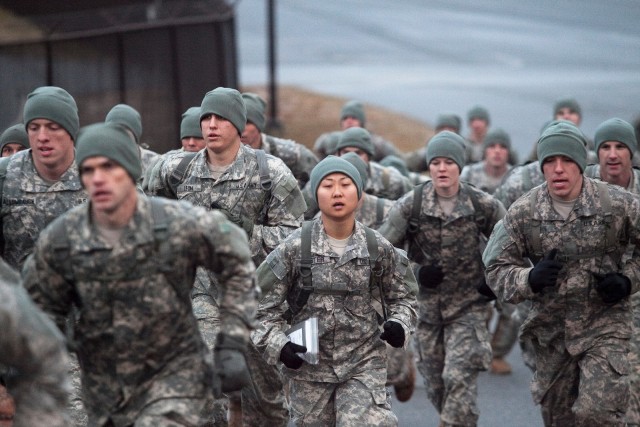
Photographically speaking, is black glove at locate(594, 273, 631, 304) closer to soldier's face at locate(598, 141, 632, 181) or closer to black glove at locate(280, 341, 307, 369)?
soldier's face at locate(598, 141, 632, 181)

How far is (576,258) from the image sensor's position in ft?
26.6

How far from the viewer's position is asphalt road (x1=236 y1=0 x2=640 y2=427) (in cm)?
3203

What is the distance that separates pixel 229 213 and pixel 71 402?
1777 mm

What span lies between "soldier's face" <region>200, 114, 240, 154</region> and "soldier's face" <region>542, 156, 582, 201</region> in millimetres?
2102

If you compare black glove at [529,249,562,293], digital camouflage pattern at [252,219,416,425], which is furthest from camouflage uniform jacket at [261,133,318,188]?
black glove at [529,249,562,293]

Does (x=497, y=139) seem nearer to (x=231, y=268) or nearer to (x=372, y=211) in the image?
(x=372, y=211)

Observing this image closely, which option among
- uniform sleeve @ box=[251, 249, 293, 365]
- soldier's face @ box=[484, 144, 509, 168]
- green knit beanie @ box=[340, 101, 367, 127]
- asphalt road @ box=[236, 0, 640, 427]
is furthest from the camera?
asphalt road @ box=[236, 0, 640, 427]

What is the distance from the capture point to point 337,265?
25.2 ft

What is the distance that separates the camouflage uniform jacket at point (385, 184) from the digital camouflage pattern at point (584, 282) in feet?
10.1

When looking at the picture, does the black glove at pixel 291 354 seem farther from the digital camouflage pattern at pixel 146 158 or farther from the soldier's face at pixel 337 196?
the digital camouflage pattern at pixel 146 158

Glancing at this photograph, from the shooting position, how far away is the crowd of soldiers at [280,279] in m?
6.07

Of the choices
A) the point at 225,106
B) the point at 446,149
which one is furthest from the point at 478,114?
the point at 225,106

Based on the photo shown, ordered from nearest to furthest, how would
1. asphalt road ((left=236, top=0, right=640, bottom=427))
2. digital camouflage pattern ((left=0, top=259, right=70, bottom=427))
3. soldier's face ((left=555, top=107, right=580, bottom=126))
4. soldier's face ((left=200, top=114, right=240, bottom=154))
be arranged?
digital camouflage pattern ((left=0, top=259, right=70, bottom=427)) → soldier's face ((left=200, top=114, right=240, bottom=154)) → soldier's face ((left=555, top=107, right=580, bottom=126)) → asphalt road ((left=236, top=0, right=640, bottom=427))

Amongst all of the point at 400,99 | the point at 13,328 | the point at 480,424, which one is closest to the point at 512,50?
the point at 400,99
